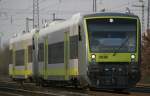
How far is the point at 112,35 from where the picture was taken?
23.3m

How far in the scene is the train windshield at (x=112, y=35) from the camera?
23328mm

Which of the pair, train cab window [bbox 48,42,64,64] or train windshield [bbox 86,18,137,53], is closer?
train windshield [bbox 86,18,137,53]

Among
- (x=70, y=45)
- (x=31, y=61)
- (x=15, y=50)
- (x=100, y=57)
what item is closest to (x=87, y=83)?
(x=100, y=57)

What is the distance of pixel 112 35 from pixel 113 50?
621mm

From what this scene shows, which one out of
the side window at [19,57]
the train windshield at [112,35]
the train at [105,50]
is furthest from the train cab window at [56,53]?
the side window at [19,57]

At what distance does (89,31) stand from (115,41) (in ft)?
3.82

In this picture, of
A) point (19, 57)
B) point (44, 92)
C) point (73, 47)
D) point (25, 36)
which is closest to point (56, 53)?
point (44, 92)

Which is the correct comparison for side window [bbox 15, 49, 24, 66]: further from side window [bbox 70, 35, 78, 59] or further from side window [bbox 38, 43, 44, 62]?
side window [bbox 70, 35, 78, 59]

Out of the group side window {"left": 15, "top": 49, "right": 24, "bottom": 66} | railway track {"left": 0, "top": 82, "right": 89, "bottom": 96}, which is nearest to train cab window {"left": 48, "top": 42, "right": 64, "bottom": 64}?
railway track {"left": 0, "top": 82, "right": 89, "bottom": 96}

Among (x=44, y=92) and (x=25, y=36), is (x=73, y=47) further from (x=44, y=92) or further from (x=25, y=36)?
(x=25, y=36)

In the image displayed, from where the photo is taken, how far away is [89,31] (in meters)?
23.6

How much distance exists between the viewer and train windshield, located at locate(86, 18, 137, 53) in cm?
2333

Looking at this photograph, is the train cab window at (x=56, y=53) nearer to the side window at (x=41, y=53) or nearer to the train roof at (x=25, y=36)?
the side window at (x=41, y=53)

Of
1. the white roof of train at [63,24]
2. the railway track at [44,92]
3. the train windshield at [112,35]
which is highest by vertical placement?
the white roof of train at [63,24]
